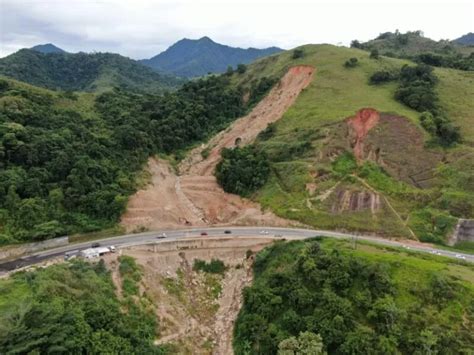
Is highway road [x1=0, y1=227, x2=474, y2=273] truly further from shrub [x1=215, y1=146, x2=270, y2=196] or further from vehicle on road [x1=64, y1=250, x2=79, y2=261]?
shrub [x1=215, y1=146, x2=270, y2=196]

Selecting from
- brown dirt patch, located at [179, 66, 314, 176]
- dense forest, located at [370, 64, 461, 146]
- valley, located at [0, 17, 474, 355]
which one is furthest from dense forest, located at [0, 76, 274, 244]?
dense forest, located at [370, 64, 461, 146]

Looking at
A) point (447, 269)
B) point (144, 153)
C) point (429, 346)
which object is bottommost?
point (429, 346)

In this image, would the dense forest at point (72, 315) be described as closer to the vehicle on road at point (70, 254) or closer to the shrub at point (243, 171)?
the vehicle on road at point (70, 254)

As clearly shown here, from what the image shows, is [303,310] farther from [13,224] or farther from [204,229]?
[13,224]

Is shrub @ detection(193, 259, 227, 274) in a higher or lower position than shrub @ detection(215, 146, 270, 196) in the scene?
lower

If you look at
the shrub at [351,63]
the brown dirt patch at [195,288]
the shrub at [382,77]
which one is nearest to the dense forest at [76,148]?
the brown dirt patch at [195,288]

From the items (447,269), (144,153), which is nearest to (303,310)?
(447,269)

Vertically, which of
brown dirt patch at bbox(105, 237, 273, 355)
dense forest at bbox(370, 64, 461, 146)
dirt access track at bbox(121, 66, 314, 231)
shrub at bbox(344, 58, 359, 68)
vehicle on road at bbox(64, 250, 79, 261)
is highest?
shrub at bbox(344, 58, 359, 68)
